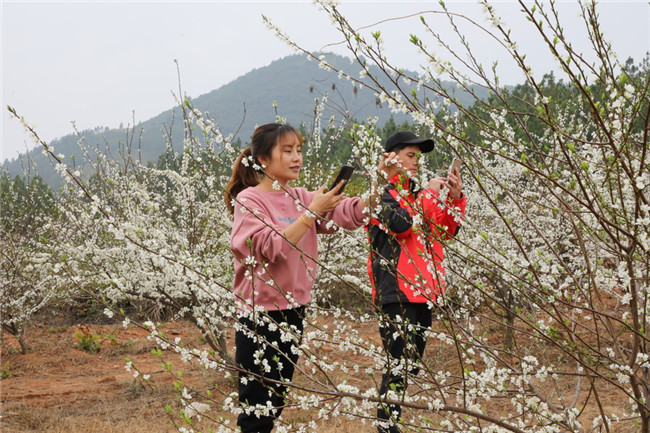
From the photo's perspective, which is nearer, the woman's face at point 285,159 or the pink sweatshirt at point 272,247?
the pink sweatshirt at point 272,247

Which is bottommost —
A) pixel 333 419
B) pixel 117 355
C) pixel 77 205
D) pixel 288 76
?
pixel 117 355

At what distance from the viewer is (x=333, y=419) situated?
4582 millimetres

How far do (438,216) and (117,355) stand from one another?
21.4 feet

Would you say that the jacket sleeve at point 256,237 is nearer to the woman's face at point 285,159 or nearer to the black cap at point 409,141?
the woman's face at point 285,159

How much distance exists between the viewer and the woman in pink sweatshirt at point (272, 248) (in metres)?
2.43

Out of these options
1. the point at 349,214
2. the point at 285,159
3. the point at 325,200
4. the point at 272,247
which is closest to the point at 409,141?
the point at 349,214

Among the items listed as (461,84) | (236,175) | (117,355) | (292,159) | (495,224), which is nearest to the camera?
(461,84)

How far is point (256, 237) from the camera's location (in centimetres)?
247

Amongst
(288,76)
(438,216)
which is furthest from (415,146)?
(288,76)

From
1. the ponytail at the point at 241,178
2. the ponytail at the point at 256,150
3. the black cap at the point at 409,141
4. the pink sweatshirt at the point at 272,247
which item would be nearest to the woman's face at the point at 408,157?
the black cap at the point at 409,141

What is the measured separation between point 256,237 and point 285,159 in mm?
560

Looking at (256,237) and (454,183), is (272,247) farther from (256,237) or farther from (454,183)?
(454,183)

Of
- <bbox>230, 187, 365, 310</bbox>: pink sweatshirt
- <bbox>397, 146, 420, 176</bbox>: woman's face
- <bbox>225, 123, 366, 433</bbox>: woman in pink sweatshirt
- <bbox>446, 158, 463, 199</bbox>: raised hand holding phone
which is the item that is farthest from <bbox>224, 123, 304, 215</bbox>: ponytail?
<bbox>446, 158, 463, 199</bbox>: raised hand holding phone

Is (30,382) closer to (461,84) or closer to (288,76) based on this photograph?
(461,84)
